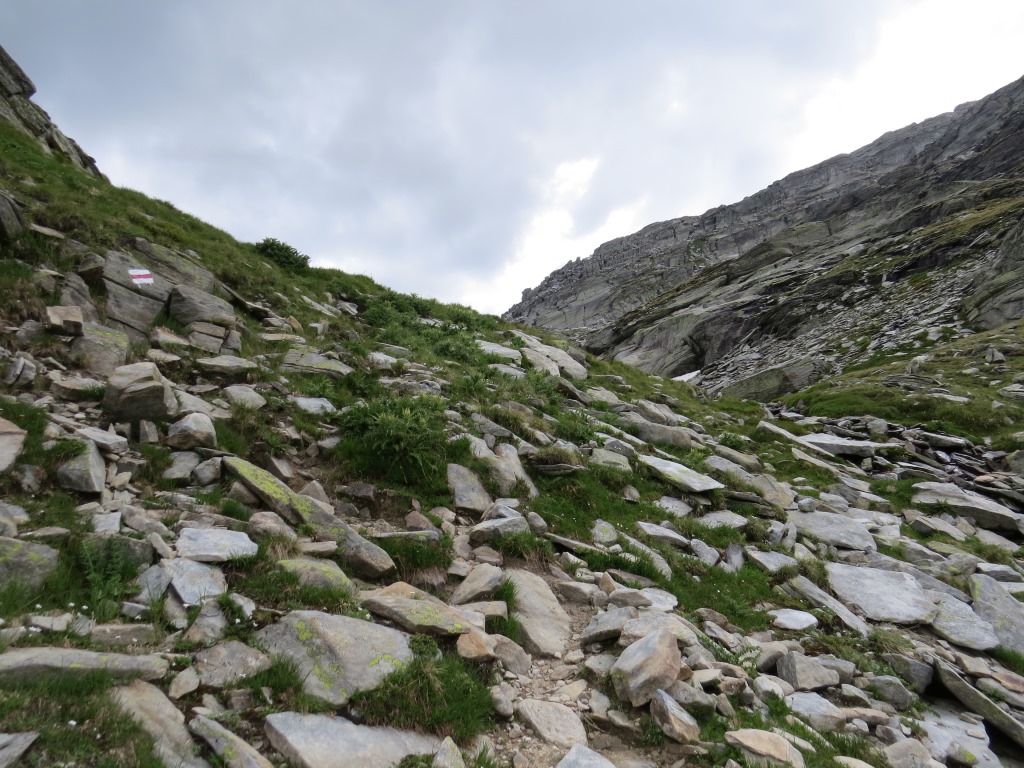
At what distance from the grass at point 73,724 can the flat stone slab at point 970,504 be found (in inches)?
726

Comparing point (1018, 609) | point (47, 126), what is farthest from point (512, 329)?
point (47, 126)

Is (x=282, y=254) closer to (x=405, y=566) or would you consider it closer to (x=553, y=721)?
(x=405, y=566)

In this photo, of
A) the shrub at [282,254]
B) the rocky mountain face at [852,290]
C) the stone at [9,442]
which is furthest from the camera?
the rocky mountain face at [852,290]

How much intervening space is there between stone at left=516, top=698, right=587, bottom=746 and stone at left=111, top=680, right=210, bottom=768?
2.86 metres

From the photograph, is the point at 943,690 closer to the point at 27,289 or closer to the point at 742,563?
the point at 742,563

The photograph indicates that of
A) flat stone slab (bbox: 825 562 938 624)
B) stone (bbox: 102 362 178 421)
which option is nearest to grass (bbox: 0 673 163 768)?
stone (bbox: 102 362 178 421)

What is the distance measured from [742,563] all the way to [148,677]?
31.1 feet

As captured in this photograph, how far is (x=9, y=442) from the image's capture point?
625 cm

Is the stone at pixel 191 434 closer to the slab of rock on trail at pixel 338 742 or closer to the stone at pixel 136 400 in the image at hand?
the stone at pixel 136 400

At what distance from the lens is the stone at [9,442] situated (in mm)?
5977

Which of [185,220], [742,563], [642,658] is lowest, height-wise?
[742,563]

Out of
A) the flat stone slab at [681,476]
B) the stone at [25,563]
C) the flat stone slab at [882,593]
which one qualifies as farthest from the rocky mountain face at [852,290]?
the stone at [25,563]

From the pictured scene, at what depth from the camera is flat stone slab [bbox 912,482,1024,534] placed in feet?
44.4

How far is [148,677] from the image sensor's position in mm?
3975
